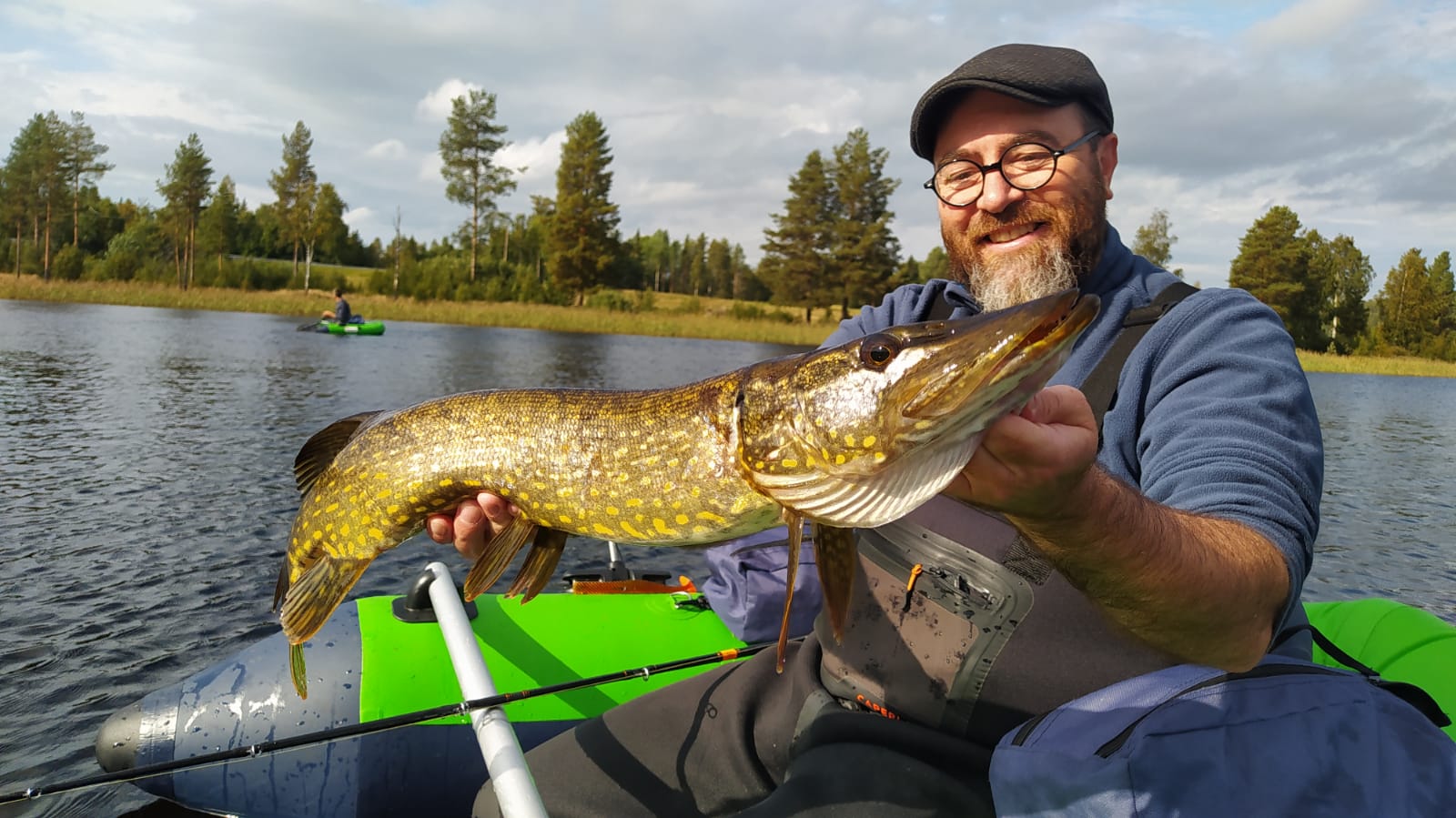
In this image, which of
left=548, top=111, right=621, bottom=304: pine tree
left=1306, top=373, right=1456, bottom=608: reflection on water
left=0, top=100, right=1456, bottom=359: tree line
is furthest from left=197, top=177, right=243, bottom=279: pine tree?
left=1306, top=373, right=1456, bottom=608: reflection on water

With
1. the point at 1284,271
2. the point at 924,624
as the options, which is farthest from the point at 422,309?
the point at 1284,271

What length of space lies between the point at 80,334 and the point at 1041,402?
24097 millimetres

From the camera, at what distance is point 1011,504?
1.37 meters

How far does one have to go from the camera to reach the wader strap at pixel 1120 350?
206 cm

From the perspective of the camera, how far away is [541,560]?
7.73 ft

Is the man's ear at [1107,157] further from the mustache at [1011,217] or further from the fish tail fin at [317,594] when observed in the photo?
the fish tail fin at [317,594]

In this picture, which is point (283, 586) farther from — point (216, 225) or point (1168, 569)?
point (216, 225)

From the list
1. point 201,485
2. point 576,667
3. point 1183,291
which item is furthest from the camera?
point 201,485

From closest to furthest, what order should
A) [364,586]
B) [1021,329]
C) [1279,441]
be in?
[1021,329] < [1279,441] < [364,586]

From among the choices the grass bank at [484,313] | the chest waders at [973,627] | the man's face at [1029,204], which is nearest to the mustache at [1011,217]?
the man's face at [1029,204]

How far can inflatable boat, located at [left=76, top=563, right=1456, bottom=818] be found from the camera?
2.90m

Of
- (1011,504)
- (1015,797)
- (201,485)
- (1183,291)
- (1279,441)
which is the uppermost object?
(1183,291)

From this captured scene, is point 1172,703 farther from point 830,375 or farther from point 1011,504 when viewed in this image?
point 830,375

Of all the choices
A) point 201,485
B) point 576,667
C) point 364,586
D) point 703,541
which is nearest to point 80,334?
point 201,485
